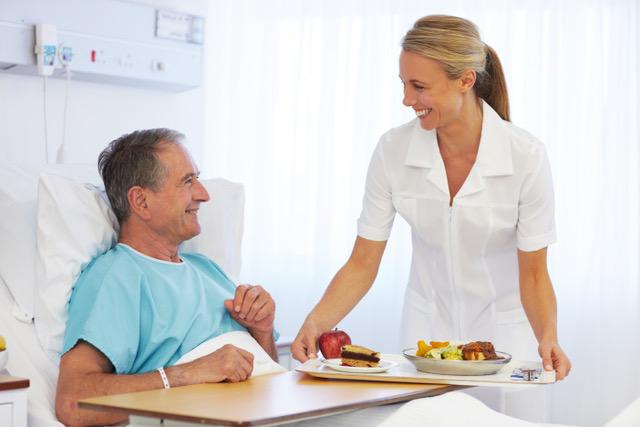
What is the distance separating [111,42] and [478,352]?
1.87 meters

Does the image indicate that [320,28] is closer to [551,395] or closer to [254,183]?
[254,183]

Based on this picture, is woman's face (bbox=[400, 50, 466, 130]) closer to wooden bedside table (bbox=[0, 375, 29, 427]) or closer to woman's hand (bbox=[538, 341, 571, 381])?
woman's hand (bbox=[538, 341, 571, 381])

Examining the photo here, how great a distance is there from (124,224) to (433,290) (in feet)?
2.85

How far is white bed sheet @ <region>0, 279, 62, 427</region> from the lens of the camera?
211cm

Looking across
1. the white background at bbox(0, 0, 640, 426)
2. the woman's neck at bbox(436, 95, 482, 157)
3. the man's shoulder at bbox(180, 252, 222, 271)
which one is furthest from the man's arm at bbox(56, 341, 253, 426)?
the white background at bbox(0, 0, 640, 426)

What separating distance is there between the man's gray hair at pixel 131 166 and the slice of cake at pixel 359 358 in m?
0.71

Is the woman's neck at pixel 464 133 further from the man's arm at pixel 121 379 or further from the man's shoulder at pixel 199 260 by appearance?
the man's arm at pixel 121 379

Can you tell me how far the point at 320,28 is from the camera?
388 centimetres

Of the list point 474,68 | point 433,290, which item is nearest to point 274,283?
point 433,290

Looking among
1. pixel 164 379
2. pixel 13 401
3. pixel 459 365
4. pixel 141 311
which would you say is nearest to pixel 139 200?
pixel 141 311

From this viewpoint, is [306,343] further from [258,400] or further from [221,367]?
[258,400]

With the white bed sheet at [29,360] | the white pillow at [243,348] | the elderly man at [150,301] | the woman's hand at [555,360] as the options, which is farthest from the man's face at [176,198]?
the woman's hand at [555,360]

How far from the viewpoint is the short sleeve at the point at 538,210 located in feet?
7.75

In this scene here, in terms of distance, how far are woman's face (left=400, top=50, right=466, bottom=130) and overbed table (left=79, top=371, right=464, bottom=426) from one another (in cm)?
73
